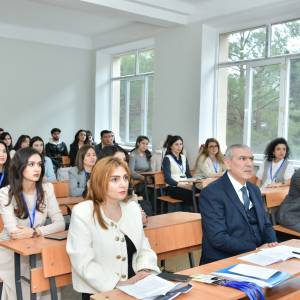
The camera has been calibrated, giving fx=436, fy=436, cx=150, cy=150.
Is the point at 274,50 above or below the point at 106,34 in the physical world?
below

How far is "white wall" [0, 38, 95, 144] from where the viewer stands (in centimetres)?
963

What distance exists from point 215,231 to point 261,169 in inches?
144

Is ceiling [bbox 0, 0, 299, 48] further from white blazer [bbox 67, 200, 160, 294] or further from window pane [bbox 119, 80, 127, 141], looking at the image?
white blazer [bbox 67, 200, 160, 294]

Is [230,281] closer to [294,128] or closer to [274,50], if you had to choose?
[294,128]

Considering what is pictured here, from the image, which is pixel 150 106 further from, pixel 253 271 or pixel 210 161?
pixel 253 271

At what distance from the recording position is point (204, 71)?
787 cm

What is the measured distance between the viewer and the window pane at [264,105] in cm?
712

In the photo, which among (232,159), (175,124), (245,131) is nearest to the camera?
(232,159)

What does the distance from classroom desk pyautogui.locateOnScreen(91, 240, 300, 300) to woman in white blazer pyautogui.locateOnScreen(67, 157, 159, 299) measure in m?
0.34

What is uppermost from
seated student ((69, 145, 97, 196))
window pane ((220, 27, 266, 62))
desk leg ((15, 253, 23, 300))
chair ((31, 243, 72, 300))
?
window pane ((220, 27, 266, 62))

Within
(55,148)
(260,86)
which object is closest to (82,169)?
(260,86)

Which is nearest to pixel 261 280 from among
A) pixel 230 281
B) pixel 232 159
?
pixel 230 281

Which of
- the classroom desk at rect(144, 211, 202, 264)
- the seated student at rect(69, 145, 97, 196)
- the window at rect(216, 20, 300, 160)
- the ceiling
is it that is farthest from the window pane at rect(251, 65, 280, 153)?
the classroom desk at rect(144, 211, 202, 264)

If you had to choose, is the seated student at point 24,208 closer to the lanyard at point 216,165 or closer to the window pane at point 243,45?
the lanyard at point 216,165
